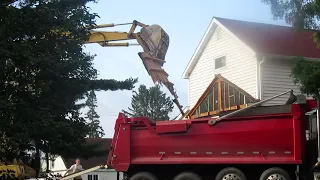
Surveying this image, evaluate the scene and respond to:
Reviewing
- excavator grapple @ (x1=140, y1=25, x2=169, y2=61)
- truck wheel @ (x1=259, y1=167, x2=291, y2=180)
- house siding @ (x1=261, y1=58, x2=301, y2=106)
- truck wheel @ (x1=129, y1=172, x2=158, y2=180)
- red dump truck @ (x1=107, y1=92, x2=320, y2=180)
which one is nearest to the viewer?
truck wheel @ (x1=259, y1=167, x2=291, y2=180)

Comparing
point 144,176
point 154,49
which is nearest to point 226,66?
point 154,49

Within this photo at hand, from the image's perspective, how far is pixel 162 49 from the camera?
1684cm

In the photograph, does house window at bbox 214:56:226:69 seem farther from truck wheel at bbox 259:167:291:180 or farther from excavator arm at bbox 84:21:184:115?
truck wheel at bbox 259:167:291:180

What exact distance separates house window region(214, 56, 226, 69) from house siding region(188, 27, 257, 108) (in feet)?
0.48

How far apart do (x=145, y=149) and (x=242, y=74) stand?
10.8 metres

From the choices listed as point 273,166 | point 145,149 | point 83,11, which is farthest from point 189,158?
point 83,11

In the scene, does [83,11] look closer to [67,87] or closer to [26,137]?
[67,87]

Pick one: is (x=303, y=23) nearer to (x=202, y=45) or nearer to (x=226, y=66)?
(x=226, y=66)

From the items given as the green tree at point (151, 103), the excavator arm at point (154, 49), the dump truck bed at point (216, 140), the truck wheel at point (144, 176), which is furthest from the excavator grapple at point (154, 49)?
the green tree at point (151, 103)

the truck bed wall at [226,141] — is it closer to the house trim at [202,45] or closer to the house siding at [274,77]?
the house siding at [274,77]

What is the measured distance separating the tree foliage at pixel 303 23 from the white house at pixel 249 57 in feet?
26.8

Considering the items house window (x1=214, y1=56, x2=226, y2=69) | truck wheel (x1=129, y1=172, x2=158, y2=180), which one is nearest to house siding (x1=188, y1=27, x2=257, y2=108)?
house window (x1=214, y1=56, x2=226, y2=69)

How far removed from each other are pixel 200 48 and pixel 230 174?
14301mm

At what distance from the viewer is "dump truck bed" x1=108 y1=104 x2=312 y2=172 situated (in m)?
10.4
